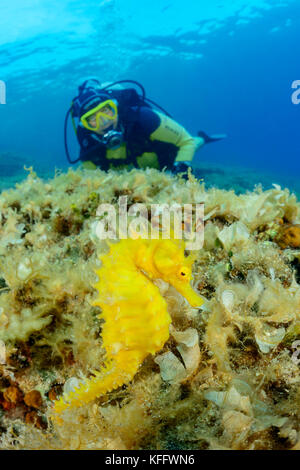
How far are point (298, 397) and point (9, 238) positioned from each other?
275cm

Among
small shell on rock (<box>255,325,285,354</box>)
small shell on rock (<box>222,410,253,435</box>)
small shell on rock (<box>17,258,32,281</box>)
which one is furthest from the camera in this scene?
small shell on rock (<box>17,258,32,281</box>)

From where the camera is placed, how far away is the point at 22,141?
108000 mm

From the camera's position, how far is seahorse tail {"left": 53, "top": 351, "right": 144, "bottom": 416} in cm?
142

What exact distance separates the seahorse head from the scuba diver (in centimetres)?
508

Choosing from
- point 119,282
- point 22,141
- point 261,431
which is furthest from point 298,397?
point 22,141

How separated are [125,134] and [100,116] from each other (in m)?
0.72

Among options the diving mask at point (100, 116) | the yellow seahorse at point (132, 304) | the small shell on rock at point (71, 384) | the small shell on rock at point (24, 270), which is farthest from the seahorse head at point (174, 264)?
the diving mask at point (100, 116)

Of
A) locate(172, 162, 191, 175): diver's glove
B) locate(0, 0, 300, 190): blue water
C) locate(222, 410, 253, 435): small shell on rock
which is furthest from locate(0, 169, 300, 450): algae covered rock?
locate(0, 0, 300, 190): blue water

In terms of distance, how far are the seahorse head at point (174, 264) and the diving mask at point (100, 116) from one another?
5.69 metres

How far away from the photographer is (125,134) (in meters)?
6.68

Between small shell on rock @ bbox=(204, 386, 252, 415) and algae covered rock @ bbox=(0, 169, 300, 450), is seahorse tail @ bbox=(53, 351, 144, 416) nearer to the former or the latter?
algae covered rock @ bbox=(0, 169, 300, 450)

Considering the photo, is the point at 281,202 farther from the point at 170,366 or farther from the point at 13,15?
the point at 13,15

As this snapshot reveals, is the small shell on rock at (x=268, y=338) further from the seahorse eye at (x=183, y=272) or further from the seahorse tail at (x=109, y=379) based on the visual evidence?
the seahorse tail at (x=109, y=379)

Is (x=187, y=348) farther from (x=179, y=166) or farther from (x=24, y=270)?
(x=179, y=166)
